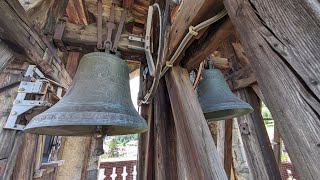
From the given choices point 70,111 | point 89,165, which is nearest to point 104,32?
point 70,111

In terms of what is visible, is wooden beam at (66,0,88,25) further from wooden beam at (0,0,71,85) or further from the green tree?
the green tree

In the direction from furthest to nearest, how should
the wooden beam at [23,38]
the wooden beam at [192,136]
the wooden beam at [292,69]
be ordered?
the wooden beam at [23,38]
the wooden beam at [192,136]
the wooden beam at [292,69]

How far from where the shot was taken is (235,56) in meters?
1.60

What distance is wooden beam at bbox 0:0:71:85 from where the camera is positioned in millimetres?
808

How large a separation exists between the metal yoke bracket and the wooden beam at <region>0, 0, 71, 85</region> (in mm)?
63

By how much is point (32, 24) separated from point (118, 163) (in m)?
4.32

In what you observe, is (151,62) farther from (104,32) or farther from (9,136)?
(9,136)

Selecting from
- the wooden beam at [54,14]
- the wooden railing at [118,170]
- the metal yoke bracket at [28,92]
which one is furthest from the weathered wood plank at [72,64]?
the wooden railing at [118,170]

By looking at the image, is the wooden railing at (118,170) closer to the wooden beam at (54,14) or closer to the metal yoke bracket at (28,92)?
the metal yoke bracket at (28,92)

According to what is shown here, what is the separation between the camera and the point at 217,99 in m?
1.10

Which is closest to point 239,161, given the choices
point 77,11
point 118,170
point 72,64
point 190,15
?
point 190,15

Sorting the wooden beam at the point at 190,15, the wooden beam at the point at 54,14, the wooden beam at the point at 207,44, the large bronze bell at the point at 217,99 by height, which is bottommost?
A: the large bronze bell at the point at 217,99

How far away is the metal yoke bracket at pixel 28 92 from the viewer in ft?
3.03

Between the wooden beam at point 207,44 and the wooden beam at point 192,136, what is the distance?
0.10 metres
